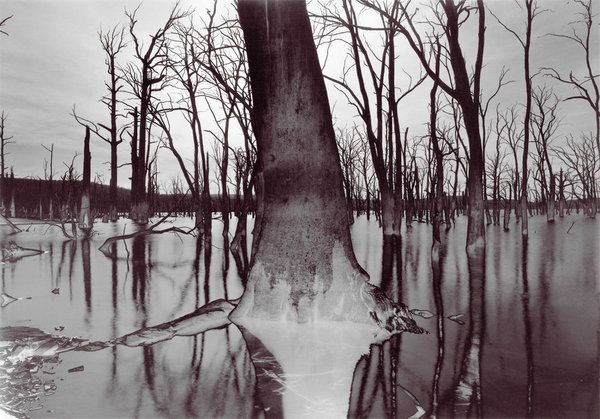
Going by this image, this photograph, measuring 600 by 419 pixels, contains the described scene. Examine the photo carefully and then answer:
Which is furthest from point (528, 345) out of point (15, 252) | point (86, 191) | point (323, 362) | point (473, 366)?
point (86, 191)

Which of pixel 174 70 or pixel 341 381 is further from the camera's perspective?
pixel 174 70

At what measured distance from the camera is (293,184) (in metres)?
3.35

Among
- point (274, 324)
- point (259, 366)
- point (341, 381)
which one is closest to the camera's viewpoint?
point (341, 381)

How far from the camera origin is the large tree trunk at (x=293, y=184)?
3.29 m

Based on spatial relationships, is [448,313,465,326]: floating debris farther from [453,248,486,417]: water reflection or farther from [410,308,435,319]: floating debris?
[410,308,435,319]: floating debris

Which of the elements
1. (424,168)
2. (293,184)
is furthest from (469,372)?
(424,168)

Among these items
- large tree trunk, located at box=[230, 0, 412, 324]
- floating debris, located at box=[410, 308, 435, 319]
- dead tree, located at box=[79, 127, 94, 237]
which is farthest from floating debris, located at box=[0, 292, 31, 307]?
dead tree, located at box=[79, 127, 94, 237]

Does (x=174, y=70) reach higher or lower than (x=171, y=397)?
higher

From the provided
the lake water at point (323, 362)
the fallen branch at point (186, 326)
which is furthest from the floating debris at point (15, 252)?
the fallen branch at point (186, 326)

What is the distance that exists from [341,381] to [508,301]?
4063 mm

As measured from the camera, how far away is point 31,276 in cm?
751

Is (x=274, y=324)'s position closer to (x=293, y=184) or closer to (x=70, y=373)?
(x=293, y=184)

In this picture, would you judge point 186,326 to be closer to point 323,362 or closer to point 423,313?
point 323,362

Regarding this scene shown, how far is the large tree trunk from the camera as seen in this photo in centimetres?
329
